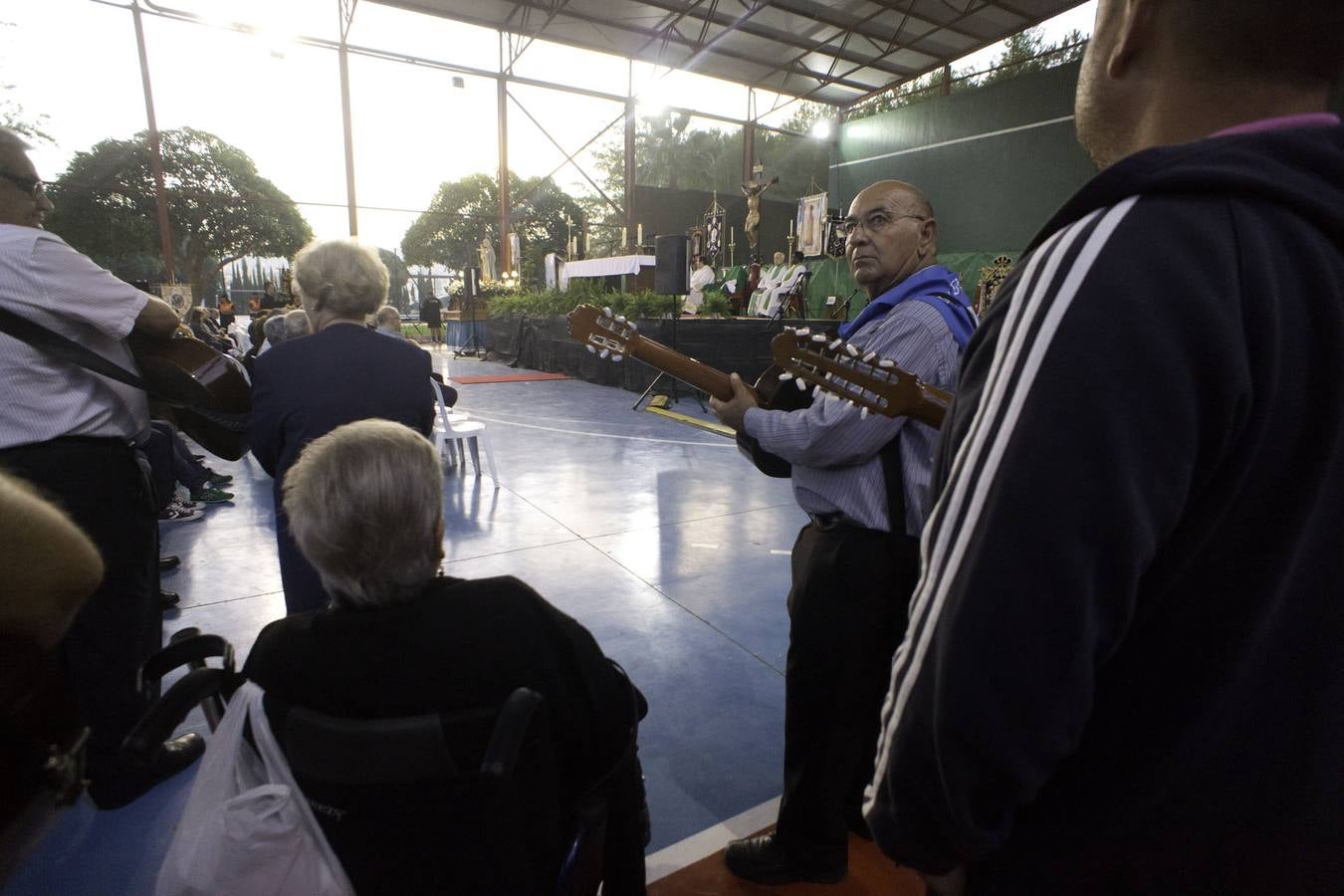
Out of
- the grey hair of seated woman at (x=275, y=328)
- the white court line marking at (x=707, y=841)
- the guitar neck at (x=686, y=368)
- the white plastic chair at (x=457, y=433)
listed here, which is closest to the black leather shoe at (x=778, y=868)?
the white court line marking at (x=707, y=841)

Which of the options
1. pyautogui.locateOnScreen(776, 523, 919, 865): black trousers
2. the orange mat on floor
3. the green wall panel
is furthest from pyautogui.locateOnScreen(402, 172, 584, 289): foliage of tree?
pyautogui.locateOnScreen(776, 523, 919, 865): black trousers

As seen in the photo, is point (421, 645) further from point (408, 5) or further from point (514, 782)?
point (408, 5)

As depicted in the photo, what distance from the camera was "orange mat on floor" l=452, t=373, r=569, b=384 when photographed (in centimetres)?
1188

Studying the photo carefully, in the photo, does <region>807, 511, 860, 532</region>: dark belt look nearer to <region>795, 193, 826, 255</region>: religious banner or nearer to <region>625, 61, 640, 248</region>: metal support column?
<region>795, 193, 826, 255</region>: religious banner

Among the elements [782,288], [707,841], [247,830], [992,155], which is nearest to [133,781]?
[247,830]

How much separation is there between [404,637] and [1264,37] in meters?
1.20

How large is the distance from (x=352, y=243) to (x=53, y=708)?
1.73 meters

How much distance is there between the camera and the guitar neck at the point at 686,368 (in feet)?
6.38

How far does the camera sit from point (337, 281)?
194 cm

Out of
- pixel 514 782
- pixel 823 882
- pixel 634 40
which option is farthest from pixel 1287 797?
pixel 634 40

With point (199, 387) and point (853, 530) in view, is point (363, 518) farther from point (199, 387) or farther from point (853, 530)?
point (199, 387)

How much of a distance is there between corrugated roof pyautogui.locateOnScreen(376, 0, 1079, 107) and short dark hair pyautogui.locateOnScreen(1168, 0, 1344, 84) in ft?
56.9

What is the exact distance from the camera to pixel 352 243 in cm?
204


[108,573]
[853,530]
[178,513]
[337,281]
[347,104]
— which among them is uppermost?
[347,104]
